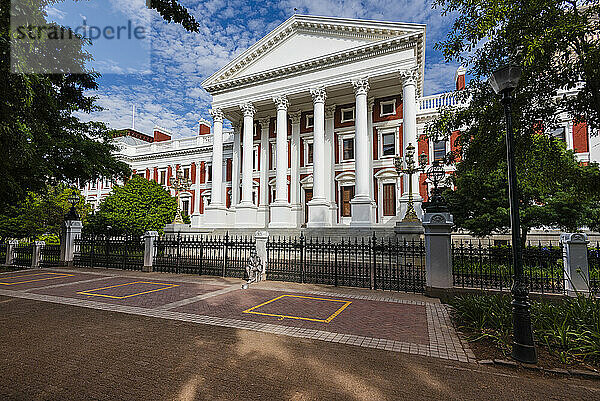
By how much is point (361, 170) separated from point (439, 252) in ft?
50.0

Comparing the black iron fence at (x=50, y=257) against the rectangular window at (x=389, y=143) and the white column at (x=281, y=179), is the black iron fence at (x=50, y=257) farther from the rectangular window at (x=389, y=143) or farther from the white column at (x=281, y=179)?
the rectangular window at (x=389, y=143)

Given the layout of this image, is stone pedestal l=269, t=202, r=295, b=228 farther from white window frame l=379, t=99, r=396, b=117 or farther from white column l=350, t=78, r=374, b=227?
white window frame l=379, t=99, r=396, b=117

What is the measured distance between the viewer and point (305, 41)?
91.2 feet

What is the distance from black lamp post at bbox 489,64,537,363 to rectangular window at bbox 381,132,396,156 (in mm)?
22754

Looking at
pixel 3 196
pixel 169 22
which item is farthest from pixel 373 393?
pixel 3 196

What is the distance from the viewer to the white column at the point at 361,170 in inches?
898

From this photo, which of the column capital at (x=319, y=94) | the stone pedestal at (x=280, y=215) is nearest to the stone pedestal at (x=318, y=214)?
the stone pedestal at (x=280, y=215)

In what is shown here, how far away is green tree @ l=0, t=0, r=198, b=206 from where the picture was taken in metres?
6.62

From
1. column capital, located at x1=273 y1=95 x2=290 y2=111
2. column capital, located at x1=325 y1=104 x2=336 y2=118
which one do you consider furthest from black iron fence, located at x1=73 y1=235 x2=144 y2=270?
column capital, located at x1=325 y1=104 x2=336 y2=118

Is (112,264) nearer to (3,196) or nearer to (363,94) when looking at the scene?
(3,196)

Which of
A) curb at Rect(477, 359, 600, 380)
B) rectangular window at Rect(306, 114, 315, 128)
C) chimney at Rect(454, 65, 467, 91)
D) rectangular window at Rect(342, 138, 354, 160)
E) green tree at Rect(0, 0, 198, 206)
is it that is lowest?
curb at Rect(477, 359, 600, 380)

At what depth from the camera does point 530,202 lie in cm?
1523

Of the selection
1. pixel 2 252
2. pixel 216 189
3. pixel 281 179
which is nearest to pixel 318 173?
pixel 281 179

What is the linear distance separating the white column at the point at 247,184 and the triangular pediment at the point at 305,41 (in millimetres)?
3599
